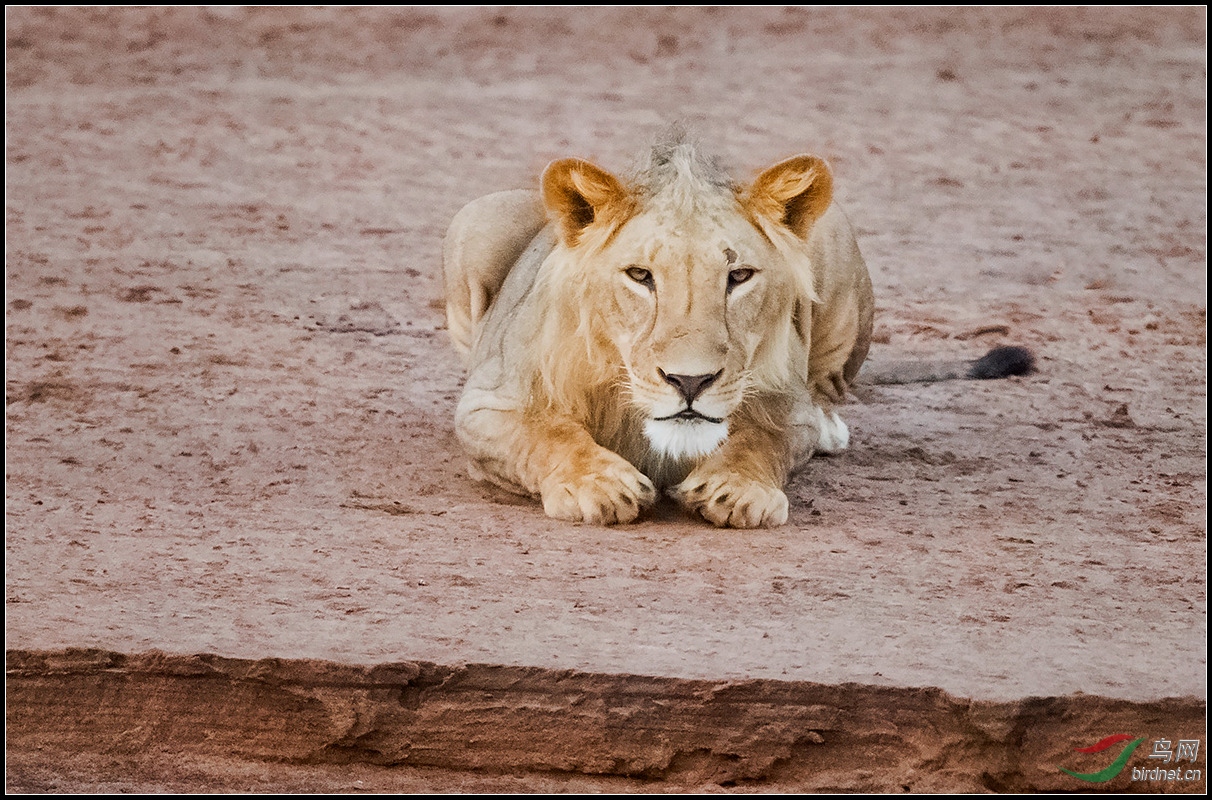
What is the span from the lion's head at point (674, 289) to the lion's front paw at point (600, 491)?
133mm

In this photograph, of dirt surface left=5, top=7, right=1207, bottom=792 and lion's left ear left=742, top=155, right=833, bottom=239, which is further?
lion's left ear left=742, top=155, right=833, bottom=239

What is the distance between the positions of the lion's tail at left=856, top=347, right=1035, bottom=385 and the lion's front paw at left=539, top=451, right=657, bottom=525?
2.02 m

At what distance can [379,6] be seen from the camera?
1373cm

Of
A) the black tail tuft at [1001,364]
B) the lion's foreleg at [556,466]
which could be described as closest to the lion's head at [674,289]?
the lion's foreleg at [556,466]

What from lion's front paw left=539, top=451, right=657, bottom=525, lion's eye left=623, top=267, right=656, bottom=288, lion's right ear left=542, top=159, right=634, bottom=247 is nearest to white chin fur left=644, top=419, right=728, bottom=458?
lion's front paw left=539, top=451, right=657, bottom=525

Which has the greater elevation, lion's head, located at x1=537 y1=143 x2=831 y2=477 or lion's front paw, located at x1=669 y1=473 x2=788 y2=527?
lion's head, located at x1=537 y1=143 x2=831 y2=477

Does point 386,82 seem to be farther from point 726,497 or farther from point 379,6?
Result: point 726,497

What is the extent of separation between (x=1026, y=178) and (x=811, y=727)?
7.10 meters

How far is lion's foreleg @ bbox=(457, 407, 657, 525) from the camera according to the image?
4777 millimetres

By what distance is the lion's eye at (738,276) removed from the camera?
454 cm

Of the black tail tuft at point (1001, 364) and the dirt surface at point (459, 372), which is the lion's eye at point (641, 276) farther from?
the black tail tuft at point (1001, 364)

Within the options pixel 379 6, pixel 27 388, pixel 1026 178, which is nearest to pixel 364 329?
pixel 27 388

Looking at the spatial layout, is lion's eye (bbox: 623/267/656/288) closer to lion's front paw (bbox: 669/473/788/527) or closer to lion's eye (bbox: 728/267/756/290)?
lion's eye (bbox: 728/267/756/290)

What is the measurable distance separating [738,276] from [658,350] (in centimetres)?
34
